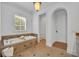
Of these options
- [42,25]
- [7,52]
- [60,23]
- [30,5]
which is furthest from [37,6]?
[7,52]

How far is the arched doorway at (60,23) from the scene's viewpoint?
1276 mm

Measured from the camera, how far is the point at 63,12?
4.18 ft

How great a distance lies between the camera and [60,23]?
1296 millimetres

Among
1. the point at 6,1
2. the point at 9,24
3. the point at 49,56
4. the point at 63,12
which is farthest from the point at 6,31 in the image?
the point at 63,12

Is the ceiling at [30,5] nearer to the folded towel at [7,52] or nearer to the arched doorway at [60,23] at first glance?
the arched doorway at [60,23]

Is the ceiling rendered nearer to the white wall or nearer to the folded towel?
the white wall

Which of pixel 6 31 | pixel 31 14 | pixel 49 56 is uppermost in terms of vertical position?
pixel 31 14

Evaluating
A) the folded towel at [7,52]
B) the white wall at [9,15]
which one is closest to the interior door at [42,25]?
the white wall at [9,15]

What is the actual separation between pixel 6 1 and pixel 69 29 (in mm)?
964

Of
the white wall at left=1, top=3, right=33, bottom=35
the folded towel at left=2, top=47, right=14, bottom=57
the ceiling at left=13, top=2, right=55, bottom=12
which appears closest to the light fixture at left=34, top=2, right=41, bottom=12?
the ceiling at left=13, top=2, right=55, bottom=12

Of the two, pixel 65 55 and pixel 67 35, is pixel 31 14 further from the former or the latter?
pixel 65 55

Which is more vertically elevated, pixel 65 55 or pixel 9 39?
pixel 9 39

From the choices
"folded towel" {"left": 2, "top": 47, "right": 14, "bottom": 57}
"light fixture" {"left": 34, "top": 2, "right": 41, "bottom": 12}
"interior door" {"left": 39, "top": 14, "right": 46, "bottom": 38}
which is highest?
"light fixture" {"left": 34, "top": 2, "right": 41, "bottom": 12}

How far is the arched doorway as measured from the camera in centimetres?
128
